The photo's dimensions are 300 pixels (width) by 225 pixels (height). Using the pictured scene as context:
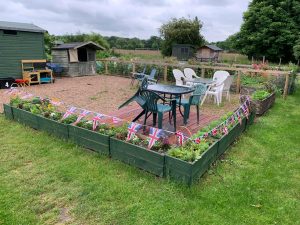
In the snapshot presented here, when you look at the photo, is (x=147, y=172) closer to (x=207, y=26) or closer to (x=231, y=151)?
(x=231, y=151)

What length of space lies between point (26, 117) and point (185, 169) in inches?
124

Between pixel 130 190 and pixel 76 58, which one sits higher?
pixel 76 58

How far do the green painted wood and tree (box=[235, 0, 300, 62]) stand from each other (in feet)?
64.1

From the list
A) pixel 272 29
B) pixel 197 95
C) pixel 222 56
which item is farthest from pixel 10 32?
pixel 272 29

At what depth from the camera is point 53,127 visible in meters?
3.84

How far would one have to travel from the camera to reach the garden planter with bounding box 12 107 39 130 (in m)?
4.12

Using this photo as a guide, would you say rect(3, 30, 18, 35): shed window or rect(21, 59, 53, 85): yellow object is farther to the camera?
rect(21, 59, 53, 85): yellow object

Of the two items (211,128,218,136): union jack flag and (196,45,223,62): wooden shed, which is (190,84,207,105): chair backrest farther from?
(196,45,223,62): wooden shed

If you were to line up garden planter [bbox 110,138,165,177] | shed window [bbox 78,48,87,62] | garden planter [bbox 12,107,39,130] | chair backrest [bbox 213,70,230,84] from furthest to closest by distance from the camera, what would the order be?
shed window [bbox 78,48,87,62] < chair backrest [bbox 213,70,230,84] < garden planter [bbox 12,107,39,130] < garden planter [bbox 110,138,165,177]

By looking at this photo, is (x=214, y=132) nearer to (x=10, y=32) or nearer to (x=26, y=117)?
(x=26, y=117)

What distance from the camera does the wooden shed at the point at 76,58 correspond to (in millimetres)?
12000

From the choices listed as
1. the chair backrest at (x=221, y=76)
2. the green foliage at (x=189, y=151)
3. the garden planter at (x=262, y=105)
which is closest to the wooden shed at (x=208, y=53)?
the chair backrest at (x=221, y=76)

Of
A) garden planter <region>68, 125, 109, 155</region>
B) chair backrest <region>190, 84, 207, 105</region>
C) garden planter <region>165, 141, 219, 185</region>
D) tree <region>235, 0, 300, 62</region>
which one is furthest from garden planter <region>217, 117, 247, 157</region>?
tree <region>235, 0, 300, 62</region>

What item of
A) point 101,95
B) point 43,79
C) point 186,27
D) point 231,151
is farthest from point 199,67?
point 186,27
